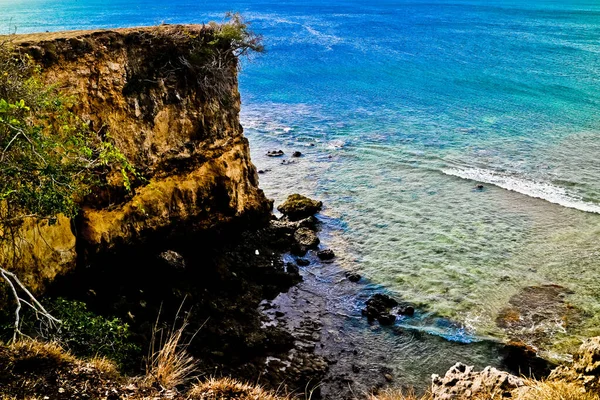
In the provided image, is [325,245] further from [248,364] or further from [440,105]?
[440,105]

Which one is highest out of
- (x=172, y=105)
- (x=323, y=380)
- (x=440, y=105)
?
(x=172, y=105)

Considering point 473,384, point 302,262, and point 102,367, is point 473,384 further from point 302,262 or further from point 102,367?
point 302,262

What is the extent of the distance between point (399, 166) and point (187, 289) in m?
22.9

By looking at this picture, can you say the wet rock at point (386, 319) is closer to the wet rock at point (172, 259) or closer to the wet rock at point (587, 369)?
the wet rock at point (172, 259)

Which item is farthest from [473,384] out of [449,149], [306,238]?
[449,149]

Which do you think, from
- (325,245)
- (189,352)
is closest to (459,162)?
(325,245)

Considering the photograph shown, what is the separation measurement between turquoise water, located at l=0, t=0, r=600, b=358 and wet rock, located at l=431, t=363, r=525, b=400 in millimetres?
8154

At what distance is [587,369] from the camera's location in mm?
9242

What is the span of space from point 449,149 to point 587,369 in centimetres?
3365

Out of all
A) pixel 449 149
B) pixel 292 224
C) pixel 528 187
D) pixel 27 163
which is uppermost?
pixel 27 163

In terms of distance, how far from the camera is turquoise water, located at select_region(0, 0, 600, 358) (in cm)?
2348

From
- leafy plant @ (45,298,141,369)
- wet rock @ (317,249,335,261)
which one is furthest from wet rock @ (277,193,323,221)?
leafy plant @ (45,298,141,369)

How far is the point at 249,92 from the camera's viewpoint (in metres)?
62.7

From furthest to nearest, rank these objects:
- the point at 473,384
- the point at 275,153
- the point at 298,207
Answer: the point at 275,153 → the point at 298,207 → the point at 473,384
